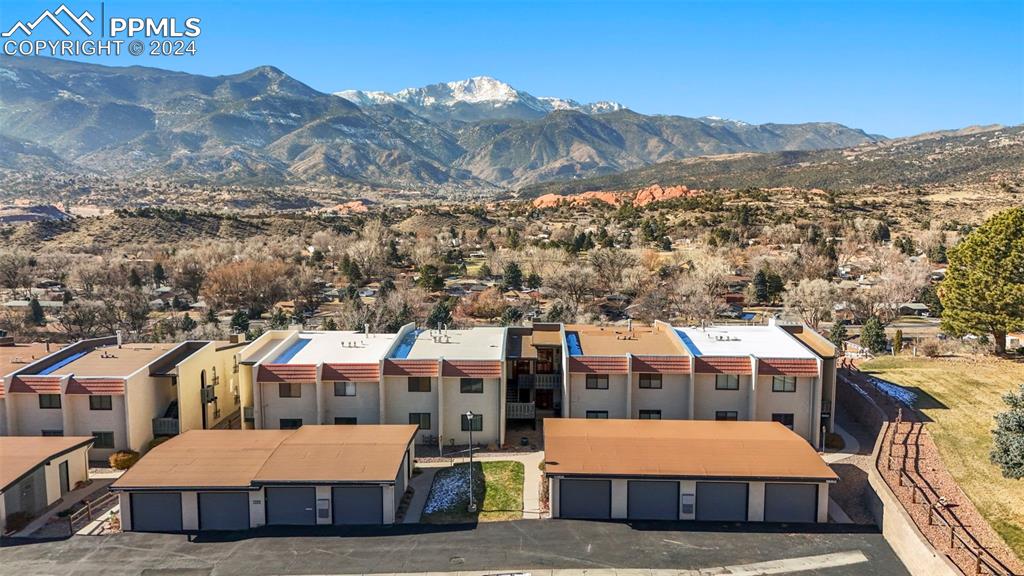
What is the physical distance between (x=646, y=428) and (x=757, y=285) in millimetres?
44573

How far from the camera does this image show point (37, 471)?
2508 centimetres

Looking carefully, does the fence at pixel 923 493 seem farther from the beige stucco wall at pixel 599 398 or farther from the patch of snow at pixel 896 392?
the beige stucco wall at pixel 599 398

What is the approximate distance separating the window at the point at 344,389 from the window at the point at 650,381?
12972 mm

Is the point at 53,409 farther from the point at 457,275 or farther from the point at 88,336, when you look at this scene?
the point at 457,275

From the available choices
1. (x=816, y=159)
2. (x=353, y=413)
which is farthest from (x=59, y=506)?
(x=816, y=159)

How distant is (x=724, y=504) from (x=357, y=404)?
1611 centimetres

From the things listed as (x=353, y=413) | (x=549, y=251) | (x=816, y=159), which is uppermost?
(x=816, y=159)

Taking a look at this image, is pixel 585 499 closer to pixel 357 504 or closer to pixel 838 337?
pixel 357 504

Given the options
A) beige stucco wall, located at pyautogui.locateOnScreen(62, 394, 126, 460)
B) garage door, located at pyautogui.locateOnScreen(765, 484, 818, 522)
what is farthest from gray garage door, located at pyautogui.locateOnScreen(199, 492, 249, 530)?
garage door, located at pyautogui.locateOnScreen(765, 484, 818, 522)

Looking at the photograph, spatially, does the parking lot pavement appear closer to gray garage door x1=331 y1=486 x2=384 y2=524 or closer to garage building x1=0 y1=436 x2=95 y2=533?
gray garage door x1=331 y1=486 x2=384 y2=524

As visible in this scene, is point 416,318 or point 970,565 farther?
point 416,318

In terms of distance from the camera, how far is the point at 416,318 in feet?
194

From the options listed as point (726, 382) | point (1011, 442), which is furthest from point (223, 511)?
point (1011, 442)

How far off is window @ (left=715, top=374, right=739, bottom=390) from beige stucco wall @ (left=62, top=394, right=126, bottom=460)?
25856 mm
